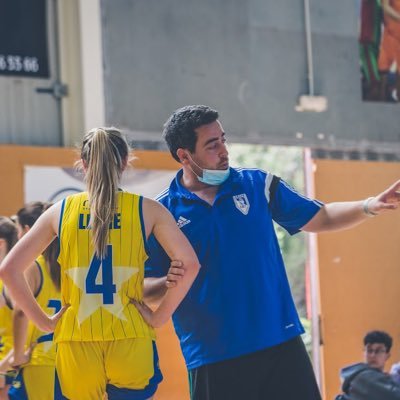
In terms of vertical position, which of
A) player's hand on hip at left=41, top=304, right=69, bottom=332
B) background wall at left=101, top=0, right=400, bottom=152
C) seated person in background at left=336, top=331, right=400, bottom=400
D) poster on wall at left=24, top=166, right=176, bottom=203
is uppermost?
background wall at left=101, top=0, right=400, bottom=152

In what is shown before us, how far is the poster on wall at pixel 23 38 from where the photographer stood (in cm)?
1027

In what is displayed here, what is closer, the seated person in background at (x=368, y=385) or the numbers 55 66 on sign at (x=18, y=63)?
the seated person in background at (x=368, y=385)

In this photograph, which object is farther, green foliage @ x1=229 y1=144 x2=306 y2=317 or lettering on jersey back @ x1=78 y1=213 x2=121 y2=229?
green foliage @ x1=229 y1=144 x2=306 y2=317

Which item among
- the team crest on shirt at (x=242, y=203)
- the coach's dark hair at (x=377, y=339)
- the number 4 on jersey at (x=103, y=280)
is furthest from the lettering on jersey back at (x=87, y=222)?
the coach's dark hair at (x=377, y=339)

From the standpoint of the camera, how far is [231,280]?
16.4ft

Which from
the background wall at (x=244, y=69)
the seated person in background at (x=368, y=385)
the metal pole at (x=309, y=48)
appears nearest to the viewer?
the seated person in background at (x=368, y=385)

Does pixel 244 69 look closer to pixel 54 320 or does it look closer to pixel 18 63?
pixel 18 63

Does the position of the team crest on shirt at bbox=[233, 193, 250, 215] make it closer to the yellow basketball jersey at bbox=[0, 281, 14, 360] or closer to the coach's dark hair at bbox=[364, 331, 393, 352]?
the yellow basketball jersey at bbox=[0, 281, 14, 360]

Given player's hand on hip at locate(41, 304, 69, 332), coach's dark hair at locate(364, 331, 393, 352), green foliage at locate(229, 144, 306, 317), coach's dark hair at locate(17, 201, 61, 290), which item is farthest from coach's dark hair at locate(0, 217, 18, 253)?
green foliage at locate(229, 144, 306, 317)

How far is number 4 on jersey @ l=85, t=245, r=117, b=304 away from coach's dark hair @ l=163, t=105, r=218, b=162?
1.00m

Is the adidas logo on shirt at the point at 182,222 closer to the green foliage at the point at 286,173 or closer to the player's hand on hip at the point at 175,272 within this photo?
the player's hand on hip at the point at 175,272

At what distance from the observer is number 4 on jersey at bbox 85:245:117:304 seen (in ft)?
14.8

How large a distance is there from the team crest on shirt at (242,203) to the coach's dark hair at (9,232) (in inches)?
108

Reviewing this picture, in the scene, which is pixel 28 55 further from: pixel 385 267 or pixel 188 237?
pixel 188 237
